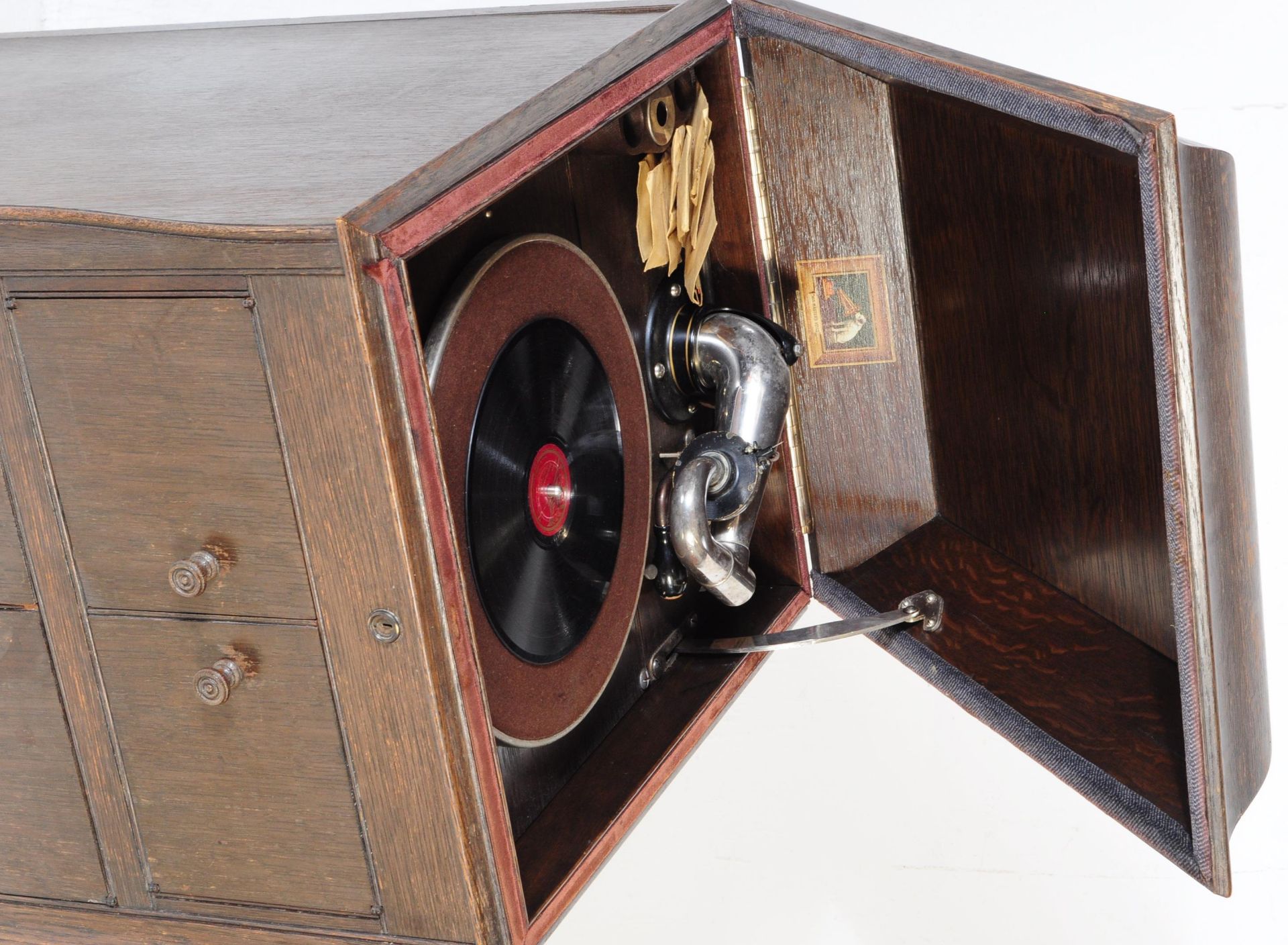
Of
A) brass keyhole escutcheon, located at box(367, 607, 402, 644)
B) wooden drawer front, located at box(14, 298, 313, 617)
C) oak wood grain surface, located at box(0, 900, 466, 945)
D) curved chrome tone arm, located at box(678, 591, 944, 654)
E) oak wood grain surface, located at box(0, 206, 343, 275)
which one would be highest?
oak wood grain surface, located at box(0, 206, 343, 275)

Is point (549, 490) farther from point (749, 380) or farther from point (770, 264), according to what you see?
point (770, 264)

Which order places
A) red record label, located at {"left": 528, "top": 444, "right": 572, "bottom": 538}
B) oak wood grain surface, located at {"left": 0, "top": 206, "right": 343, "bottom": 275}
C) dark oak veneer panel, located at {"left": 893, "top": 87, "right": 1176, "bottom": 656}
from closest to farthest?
oak wood grain surface, located at {"left": 0, "top": 206, "right": 343, "bottom": 275} → red record label, located at {"left": 528, "top": 444, "right": 572, "bottom": 538} → dark oak veneer panel, located at {"left": 893, "top": 87, "right": 1176, "bottom": 656}

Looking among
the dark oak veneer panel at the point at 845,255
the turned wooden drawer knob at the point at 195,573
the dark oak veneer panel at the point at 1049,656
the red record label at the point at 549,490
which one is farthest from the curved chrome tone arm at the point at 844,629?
the turned wooden drawer knob at the point at 195,573

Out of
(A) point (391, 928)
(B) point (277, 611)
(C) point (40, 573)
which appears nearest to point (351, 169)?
(B) point (277, 611)

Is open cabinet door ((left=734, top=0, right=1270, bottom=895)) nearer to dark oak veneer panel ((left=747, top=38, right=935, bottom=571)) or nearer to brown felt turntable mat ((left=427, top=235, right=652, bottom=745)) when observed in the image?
dark oak veneer panel ((left=747, top=38, right=935, bottom=571))

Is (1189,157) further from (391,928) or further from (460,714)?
(391,928)

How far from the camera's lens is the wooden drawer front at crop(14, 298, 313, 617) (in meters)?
1.06

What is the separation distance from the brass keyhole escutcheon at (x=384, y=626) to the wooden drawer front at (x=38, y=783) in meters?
0.36

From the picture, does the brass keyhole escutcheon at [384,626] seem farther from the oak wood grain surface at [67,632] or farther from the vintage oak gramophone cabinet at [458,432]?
the oak wood grain surface at [67,632]

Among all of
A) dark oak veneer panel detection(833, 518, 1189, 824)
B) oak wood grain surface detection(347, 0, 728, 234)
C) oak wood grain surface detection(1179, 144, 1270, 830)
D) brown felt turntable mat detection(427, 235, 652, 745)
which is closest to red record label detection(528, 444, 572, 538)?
brown felt turntable mat detection(427, 235, 652, 745)

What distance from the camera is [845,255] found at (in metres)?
1.67

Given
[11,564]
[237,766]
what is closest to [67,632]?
[11,564]

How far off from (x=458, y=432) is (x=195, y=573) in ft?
0.81

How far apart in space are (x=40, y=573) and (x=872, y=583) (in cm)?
92
